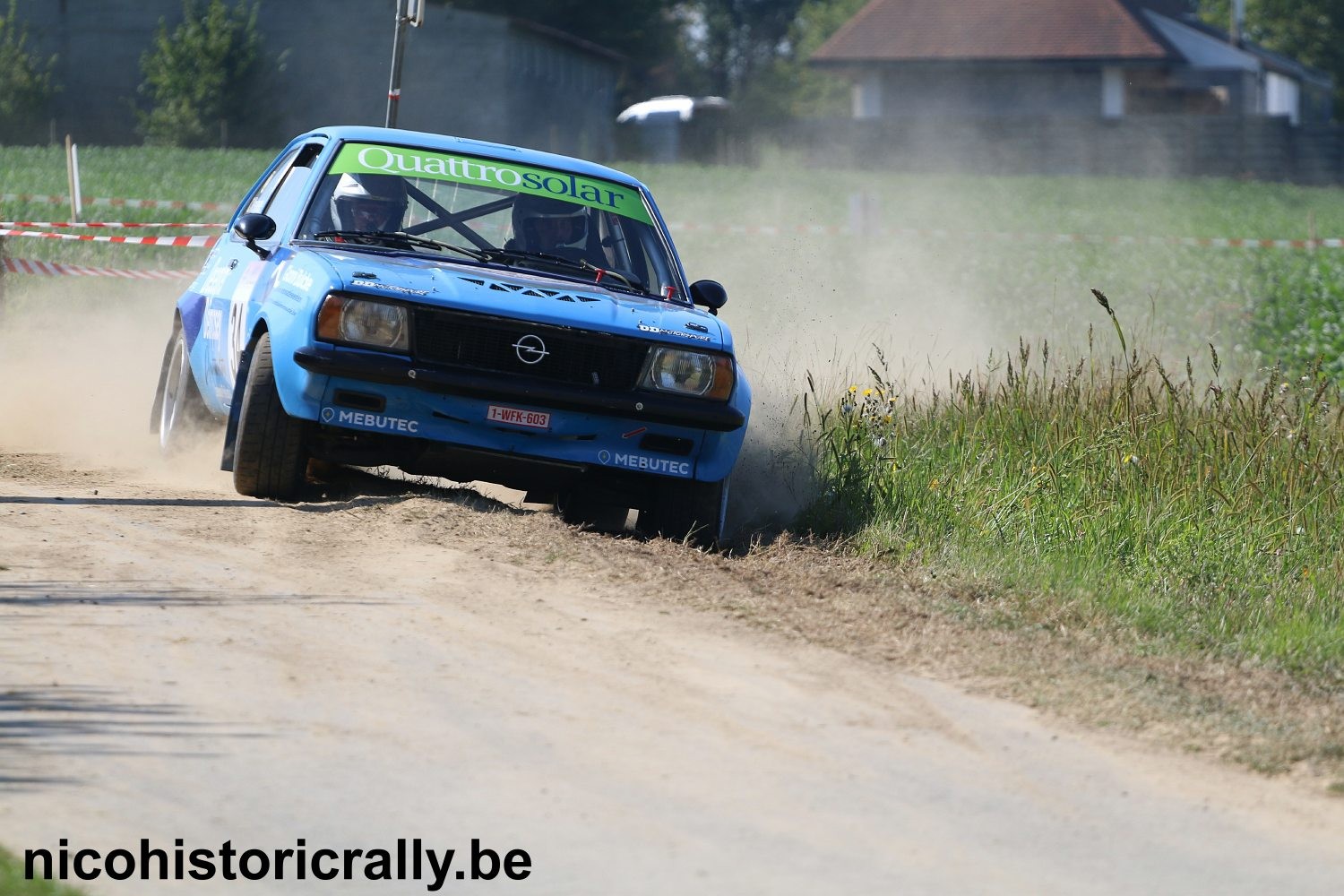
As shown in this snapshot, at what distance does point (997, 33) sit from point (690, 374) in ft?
220

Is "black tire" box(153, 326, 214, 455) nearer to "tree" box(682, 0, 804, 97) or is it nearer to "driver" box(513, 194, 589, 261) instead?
"driver" box(513, 194, 589, 261)

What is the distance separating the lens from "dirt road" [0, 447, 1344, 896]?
4020 mm

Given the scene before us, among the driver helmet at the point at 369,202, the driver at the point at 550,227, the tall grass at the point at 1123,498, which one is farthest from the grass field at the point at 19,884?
the driver at the point at 550,227

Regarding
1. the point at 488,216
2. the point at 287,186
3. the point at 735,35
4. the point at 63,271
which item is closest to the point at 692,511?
the point at 488,216

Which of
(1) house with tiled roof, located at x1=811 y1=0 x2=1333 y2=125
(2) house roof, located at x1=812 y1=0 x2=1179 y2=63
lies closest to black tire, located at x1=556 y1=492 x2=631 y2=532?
(1) house with tiled roof, located at x1=811 y1=0 x2=1333 y2=125

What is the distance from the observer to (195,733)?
180 inches

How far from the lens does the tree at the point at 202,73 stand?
6012cm

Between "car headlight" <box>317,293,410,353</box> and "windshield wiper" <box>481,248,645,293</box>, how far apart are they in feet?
3.19

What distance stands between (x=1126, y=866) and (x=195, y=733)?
2.29 m

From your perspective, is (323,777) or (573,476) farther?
(573,476)

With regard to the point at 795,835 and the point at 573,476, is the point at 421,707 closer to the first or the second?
the point at 795,835

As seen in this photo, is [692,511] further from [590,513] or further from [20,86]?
[20,86]

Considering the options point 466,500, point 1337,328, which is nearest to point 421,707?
point 466,500

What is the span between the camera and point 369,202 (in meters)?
8.22
